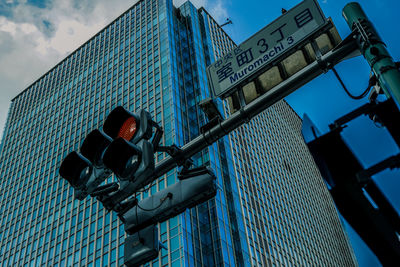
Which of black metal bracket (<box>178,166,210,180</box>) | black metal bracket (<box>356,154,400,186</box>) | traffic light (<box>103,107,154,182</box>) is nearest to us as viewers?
black metal bracket (<box>356,154,400,186</box>)

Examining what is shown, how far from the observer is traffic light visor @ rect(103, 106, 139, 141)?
17.0ft

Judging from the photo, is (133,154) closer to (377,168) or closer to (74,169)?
(74,169)

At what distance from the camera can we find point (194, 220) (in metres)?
44.9

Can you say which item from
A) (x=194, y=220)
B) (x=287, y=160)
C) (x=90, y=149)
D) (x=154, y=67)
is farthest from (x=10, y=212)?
(x=90, y=149)

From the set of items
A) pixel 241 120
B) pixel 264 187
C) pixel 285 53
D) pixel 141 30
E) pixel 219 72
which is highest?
pixel 141 30

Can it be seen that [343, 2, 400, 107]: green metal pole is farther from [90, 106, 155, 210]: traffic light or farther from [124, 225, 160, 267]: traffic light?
[124, 225, 160, 267]: traffic light

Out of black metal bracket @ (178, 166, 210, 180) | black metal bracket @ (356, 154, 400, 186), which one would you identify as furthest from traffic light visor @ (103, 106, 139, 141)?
black metal bracket @ (356, 154, 400, 186)

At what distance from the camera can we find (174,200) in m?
5.52

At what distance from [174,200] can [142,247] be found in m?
0.76

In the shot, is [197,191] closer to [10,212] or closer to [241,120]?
[241,120]

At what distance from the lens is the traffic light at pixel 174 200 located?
17.4ft

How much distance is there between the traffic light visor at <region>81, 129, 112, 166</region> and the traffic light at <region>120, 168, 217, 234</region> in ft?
3.30

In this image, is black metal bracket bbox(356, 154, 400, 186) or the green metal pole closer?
black metal bracket bbox(356, 154, 400, 186)

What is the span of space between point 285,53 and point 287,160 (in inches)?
3420
